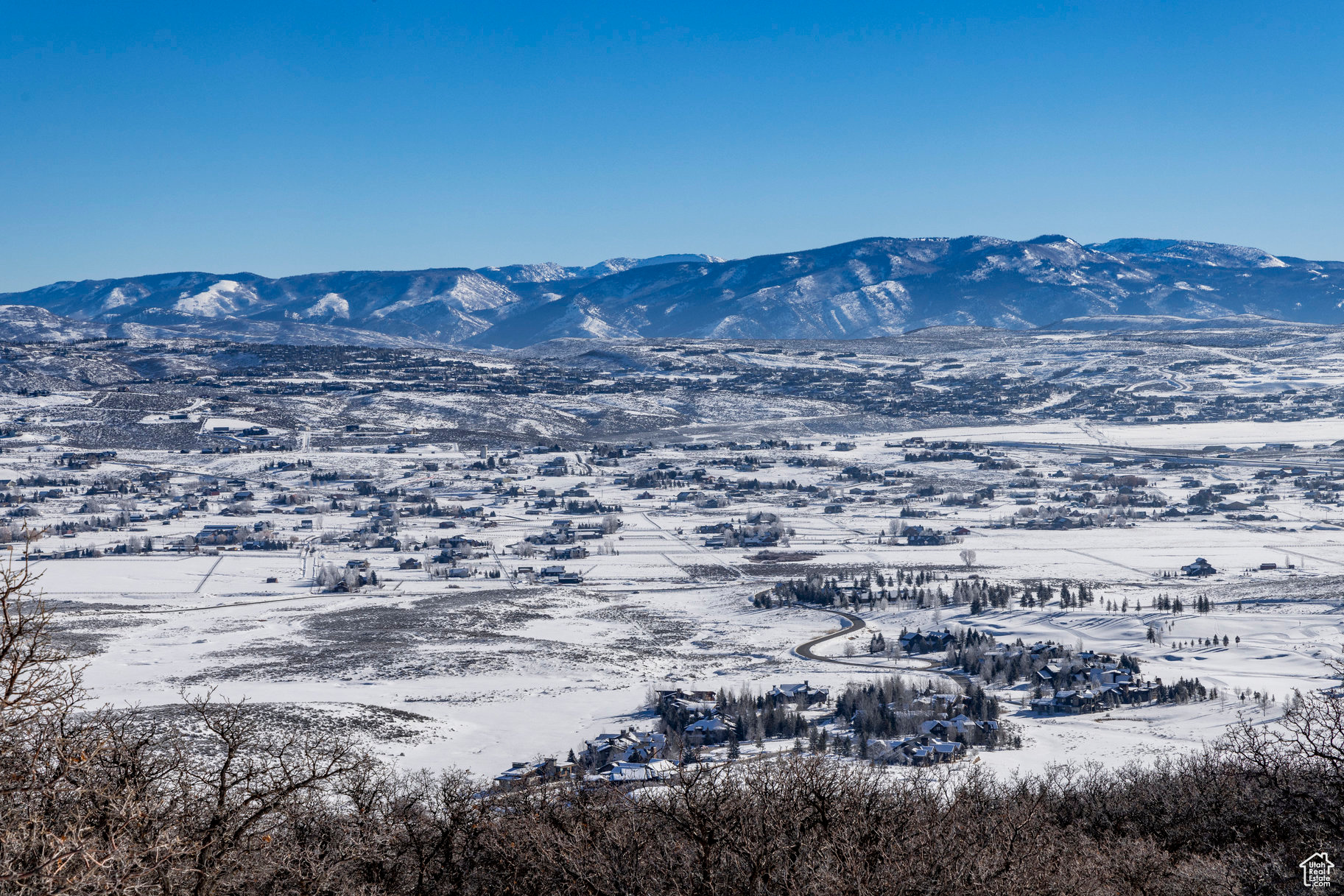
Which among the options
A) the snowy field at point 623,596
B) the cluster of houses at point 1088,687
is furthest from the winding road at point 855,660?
the cluster of houses at point 1088,687

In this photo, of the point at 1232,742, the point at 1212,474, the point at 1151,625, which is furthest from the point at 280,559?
the point at 1212,474

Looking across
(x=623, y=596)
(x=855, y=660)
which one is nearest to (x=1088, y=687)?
(x=855, y=660)

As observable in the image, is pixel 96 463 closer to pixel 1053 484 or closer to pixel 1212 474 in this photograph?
pixel 1053 484

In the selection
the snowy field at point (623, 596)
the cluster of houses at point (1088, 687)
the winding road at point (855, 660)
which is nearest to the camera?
the cluster of houses at point (1088, 687)

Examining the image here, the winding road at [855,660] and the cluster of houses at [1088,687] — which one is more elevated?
the cluster of houses at [1088,687]

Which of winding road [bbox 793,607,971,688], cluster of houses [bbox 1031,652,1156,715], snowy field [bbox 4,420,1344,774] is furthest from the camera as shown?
winding road [bbox 793,607,971,688]

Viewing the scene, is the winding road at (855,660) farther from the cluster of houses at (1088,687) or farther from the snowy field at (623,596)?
the cluster of houses at (1088,687)

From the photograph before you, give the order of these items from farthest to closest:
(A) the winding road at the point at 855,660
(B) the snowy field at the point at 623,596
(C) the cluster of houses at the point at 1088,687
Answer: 1. (A) the winding road at the point at 855,660
2. (B) the snowy field at the point at 623,596
3. (C) the cluster of houses at the point at 1088,687

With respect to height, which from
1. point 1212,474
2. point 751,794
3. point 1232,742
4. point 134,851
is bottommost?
point 1212,474

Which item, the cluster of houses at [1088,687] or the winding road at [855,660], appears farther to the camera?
the winding road at [855,660]

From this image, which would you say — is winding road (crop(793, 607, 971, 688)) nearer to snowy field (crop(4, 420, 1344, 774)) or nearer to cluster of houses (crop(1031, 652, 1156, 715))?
snowy field (crop(4, 420, 1344, 774))

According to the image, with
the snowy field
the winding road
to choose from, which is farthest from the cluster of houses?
the winding road
